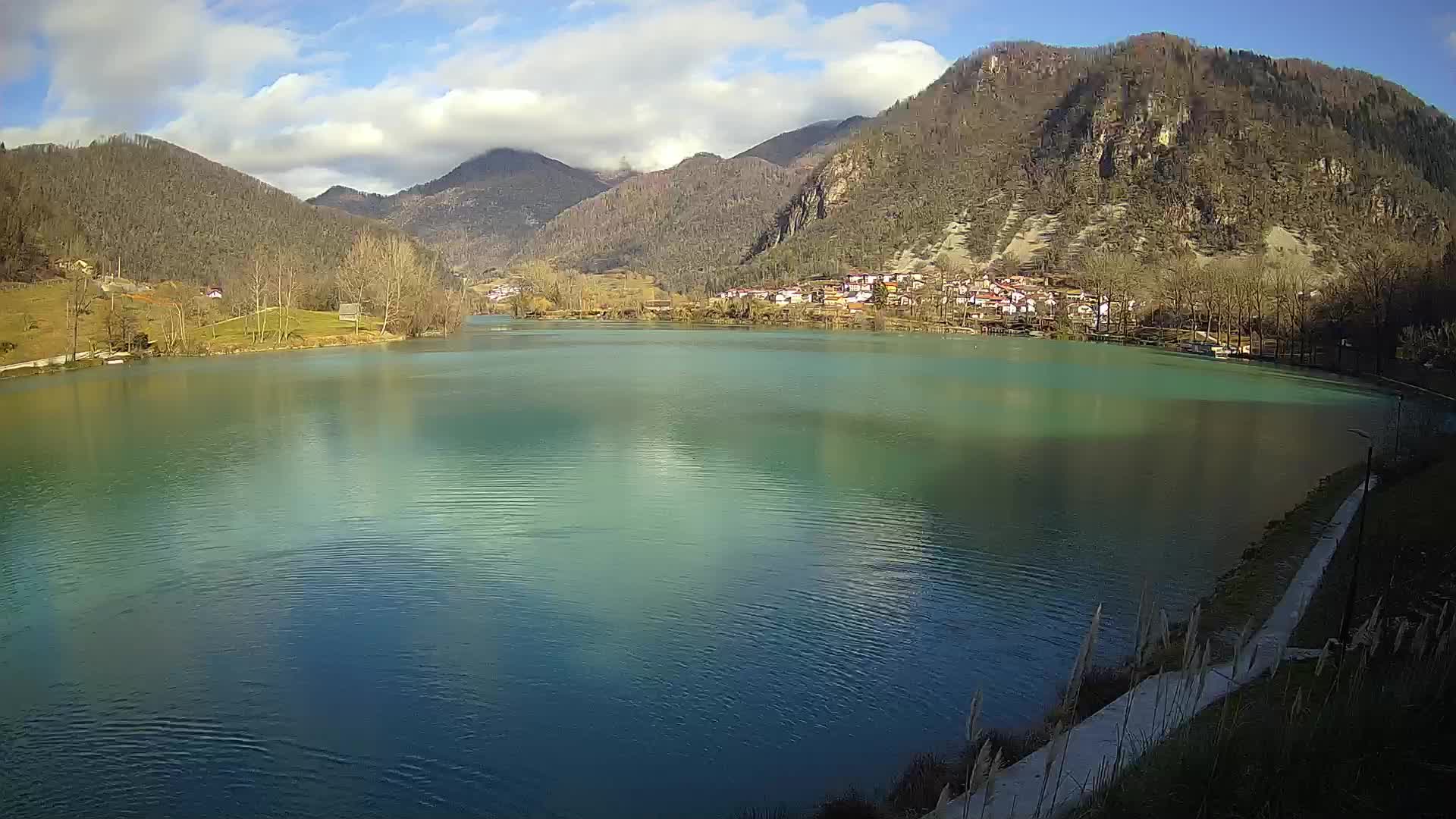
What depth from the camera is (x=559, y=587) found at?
12.7m

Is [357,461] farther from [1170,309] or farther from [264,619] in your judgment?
[1170,309]

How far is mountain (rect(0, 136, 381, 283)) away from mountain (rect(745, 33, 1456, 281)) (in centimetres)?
7418

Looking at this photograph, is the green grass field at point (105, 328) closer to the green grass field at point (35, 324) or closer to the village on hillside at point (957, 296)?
the green grass field at point (35, 324)

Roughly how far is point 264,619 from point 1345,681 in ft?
36.4

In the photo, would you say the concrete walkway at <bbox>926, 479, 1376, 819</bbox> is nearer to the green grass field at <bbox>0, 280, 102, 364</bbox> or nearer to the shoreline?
the shoreline

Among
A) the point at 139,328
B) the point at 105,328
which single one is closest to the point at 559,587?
the point at 105,328

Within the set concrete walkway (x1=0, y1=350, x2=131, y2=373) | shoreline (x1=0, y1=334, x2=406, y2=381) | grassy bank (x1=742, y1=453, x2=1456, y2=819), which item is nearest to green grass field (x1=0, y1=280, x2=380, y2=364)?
shoreline (x1=0, y1=334, x2=406, y2=381)

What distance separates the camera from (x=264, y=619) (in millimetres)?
11414

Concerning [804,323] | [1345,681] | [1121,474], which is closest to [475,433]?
[1121,474]

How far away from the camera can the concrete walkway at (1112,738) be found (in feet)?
21.0

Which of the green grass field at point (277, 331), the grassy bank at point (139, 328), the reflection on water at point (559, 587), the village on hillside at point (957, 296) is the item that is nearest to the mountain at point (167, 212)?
the green grass field at point (277, 331)

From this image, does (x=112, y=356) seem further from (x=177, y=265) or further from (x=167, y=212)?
(x=167, y=212)

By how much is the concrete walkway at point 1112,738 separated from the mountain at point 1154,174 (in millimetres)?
113542

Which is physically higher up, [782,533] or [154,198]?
[154,198]
